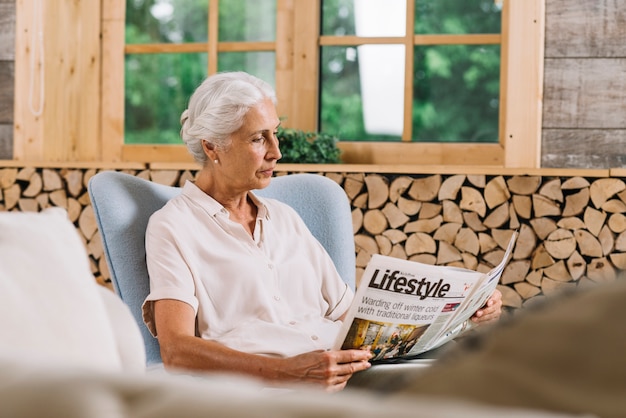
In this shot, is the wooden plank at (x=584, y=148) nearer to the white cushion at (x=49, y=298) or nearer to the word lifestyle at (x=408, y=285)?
the word lifestyle at (x=408, y=285)

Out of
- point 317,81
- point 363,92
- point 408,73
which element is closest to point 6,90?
point 317,81

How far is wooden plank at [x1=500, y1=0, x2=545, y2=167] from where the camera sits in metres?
3.36

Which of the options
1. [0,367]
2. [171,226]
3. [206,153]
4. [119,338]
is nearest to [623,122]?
[206,153]

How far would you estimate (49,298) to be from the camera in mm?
829

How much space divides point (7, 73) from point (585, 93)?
231cm

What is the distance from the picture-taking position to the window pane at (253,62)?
Result: 12.6 feet

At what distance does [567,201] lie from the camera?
3188mm

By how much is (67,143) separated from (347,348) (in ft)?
7.66

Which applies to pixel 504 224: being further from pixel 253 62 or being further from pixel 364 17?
pixel 253 62

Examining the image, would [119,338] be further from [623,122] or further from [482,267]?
[623,122]

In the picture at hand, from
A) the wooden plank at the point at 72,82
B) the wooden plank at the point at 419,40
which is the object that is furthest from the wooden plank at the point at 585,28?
the wooden plank at the point at 72,82

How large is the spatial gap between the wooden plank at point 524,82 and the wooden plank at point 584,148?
61 millimetres

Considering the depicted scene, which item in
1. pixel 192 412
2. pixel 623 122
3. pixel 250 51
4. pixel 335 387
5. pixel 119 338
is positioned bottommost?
pixel 335 387

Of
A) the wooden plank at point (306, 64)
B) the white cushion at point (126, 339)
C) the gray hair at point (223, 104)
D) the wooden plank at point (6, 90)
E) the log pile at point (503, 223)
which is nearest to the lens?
the white cushion at point (126, 339)
